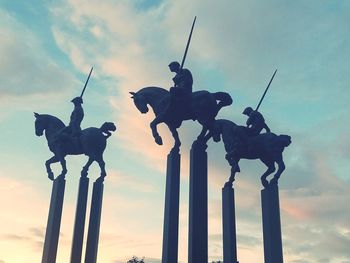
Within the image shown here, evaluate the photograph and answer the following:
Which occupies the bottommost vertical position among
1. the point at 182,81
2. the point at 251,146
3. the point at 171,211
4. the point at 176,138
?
the point at 171,211

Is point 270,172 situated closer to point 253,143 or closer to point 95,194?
point 253,143

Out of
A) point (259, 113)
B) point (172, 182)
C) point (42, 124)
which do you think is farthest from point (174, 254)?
point (42, 124)

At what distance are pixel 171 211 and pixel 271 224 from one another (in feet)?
12.0

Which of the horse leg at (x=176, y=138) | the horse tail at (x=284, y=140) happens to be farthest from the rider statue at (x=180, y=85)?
the horse tail at (x=284, y=140)

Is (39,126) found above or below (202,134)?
above

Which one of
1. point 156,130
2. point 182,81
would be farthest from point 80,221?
point 182,81

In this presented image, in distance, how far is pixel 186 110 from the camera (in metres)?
13.5

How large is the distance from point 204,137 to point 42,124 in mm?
6425

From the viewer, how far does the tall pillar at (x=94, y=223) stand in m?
15.1

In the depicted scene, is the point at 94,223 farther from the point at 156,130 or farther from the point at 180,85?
the point at 180,85

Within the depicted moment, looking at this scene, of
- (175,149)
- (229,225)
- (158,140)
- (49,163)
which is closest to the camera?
(158,140)

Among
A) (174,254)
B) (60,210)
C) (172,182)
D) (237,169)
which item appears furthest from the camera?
(60,210)

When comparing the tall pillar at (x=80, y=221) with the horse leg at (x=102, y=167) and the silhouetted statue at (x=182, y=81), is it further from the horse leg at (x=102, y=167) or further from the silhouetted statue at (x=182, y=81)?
the silhouetted statue at (x=182, y=81)

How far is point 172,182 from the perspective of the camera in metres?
12.9
